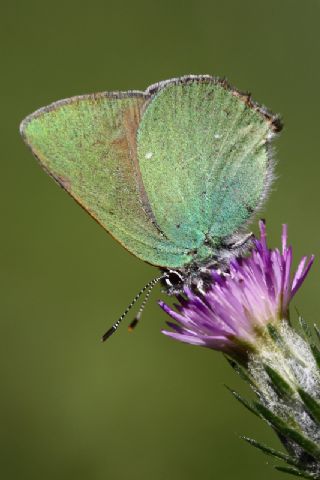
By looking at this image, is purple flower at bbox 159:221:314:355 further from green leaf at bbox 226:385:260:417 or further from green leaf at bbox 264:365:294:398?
green leaf at bbox 226:385:260:417

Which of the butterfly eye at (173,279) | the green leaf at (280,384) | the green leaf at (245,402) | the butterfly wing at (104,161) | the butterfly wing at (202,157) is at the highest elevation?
the butterfly wing at (202,157)

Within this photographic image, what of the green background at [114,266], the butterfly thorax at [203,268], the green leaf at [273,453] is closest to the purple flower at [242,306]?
the butterfly thorax at [203,268]

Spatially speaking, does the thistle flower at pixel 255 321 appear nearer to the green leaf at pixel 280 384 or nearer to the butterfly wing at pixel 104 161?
the green leaf at pixel 280 384

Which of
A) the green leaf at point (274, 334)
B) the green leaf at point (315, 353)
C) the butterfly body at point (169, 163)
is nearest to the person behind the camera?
the green leaf at point (315, 353)

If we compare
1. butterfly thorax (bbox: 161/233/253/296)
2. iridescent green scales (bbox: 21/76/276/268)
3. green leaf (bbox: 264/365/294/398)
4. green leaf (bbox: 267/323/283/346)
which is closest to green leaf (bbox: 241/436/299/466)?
green leaf (bbox: 264/365/294/398)

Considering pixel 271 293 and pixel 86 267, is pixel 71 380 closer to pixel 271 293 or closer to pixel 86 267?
pixel 86 267
